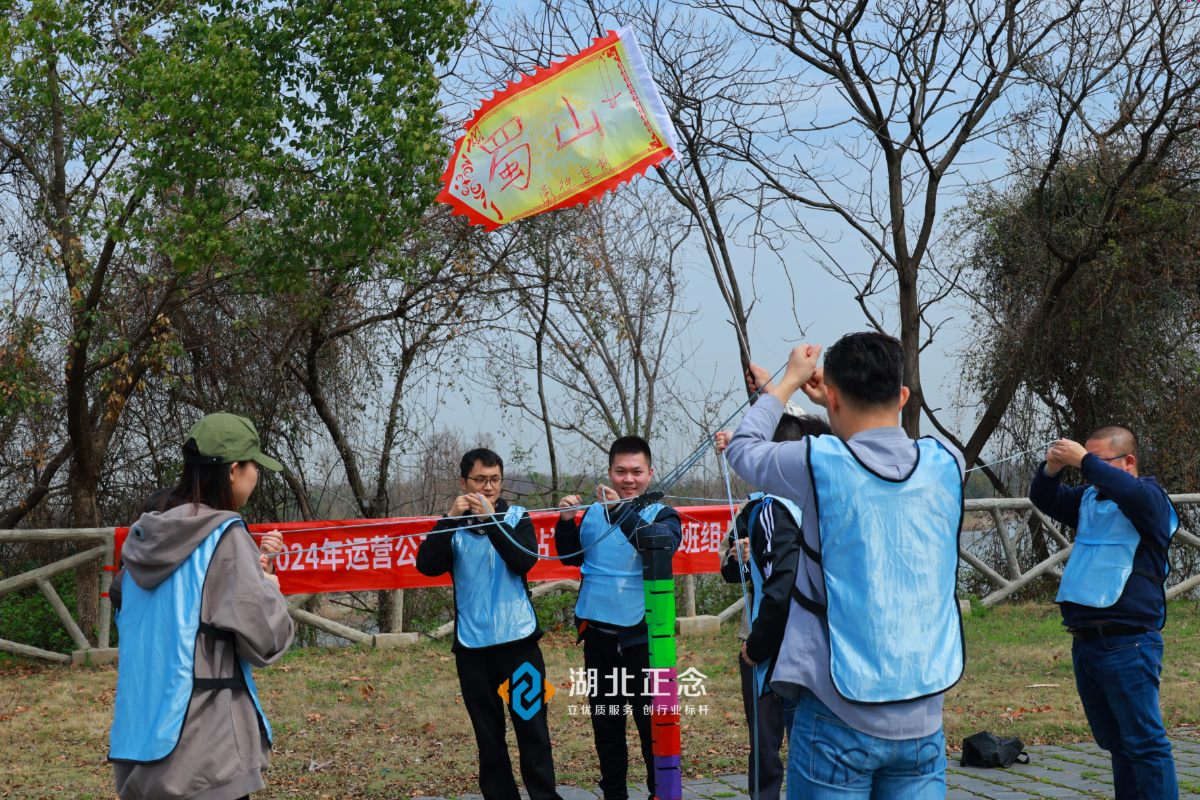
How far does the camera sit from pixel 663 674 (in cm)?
347

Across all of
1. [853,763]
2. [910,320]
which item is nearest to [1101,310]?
[910,320]

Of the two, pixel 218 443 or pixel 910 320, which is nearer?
pixel 218 443

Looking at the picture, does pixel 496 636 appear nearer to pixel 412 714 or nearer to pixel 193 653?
pixel 193 653

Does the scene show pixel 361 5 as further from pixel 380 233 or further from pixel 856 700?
pixel 856 700

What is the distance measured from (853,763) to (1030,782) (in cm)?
312

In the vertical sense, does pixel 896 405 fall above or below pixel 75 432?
below

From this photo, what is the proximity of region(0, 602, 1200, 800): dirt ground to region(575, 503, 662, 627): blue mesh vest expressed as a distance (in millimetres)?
1067

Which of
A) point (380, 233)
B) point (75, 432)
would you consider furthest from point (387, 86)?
point (75, 432)

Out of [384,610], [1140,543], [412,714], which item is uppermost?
[1140,543]

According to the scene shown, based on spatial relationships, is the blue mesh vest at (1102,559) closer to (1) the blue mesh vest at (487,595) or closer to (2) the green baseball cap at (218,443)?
(1) the blue mesh vest at (487,595)

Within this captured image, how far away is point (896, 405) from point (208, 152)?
618 centimetres

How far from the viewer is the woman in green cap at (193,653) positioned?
241cm

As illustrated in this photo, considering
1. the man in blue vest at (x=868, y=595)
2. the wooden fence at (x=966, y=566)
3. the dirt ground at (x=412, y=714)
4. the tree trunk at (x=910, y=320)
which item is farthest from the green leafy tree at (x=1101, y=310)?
the man in blue vest at (x=868, y=595)

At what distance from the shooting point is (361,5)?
733 centimetres
